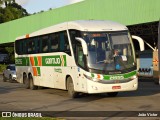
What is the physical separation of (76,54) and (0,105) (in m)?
3.75

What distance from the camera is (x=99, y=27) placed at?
17.2 m

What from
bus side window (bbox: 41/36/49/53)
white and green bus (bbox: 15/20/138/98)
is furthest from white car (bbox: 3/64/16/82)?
white and green bus (bbox: 15/20/138/98)

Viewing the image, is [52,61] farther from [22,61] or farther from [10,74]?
[10,74]

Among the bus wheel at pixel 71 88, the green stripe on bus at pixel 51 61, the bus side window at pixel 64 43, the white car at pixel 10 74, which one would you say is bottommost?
the white car at pixel 10 74

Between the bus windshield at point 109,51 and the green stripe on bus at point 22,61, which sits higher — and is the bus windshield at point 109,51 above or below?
above

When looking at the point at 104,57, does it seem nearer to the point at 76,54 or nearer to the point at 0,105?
the point at 76,54

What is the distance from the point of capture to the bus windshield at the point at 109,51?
16531 millimetres

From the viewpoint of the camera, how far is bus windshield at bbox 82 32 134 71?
16.5 m

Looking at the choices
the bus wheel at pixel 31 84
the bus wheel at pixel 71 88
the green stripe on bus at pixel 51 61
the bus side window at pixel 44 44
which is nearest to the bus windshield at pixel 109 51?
the bus wheel at pixel 71 88

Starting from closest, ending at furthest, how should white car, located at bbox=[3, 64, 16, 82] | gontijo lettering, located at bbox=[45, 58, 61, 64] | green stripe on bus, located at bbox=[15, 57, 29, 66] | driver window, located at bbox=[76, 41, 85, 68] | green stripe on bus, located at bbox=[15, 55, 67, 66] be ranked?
driver window, located at bbox=[76, 41, 85, 68] < green stripe on bus, located at bbox=[15, 55, 67, 66] < gontijo lettering, located at bbox=[45, 58, 61, 64] < green stripe on bus, located at bbox=[15, 57, 29, 66] < white car, located at bbox=[3, 64, 16, 82]

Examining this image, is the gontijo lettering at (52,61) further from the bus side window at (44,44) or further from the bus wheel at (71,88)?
the bus wheel at (71,88)

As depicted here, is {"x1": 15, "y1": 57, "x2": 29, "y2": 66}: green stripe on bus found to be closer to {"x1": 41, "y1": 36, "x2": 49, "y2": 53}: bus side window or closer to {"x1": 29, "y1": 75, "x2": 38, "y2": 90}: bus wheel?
{"x1": 29, "y1": 75, "x2": 38, "y2": 90}: bus wheel

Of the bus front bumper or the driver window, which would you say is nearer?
the bus front bumper

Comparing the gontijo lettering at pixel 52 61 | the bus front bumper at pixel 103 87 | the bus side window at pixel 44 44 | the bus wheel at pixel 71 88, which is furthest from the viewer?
the bus side window at pixel 44 44
